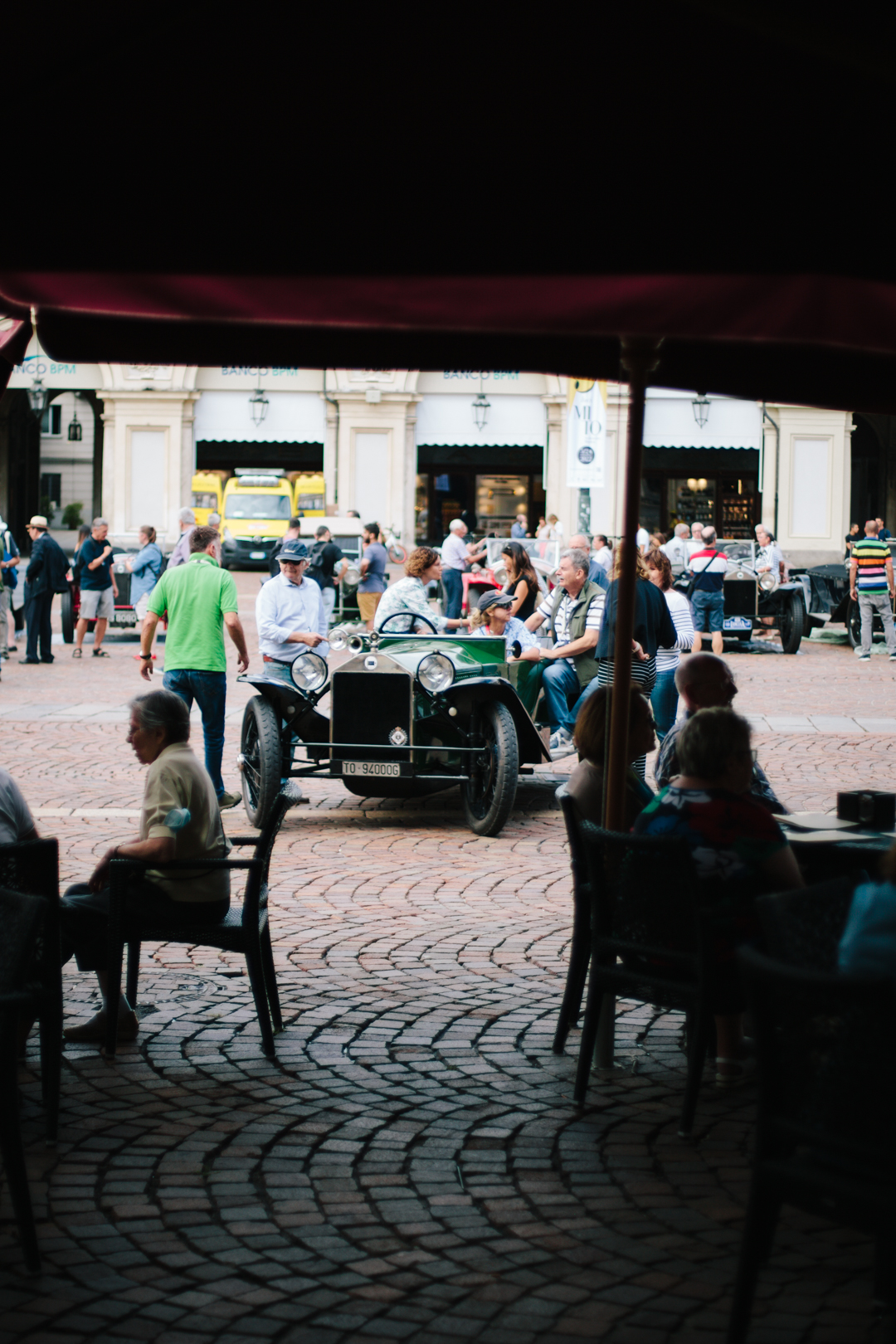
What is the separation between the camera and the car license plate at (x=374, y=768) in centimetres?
870

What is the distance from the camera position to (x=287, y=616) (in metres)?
9.75

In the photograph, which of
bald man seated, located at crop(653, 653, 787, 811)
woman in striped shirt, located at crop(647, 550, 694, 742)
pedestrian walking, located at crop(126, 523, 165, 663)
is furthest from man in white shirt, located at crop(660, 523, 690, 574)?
bald man seated, located at crop(653, 653, 787, 811)

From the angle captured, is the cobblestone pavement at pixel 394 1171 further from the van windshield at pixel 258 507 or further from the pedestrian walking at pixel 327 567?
the van windshield at pixel 258 507

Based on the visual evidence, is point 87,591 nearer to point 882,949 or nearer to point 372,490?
point 882,949

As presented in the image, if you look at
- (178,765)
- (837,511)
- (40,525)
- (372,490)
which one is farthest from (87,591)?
(837,511)

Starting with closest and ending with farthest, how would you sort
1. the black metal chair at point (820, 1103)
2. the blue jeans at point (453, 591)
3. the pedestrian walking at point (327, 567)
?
the black metal chair at point (820, 1103), the pedestrian walking at point (327, 567), the blue jeans at point (453, 591)

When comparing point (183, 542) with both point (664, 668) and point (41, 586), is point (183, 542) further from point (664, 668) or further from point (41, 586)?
point (664, 668)

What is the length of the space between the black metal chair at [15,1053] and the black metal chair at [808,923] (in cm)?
165

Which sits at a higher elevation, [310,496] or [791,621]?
[310,496]

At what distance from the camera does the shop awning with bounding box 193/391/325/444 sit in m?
40.8

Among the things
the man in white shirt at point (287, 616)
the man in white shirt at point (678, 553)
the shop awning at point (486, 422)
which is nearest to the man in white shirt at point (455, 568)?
the man in white shirt at point (678, 553)

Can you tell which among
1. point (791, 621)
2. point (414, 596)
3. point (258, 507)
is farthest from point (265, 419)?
point (414, 596)

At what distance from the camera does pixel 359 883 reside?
7254mm

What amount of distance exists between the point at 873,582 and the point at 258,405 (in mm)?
25320
